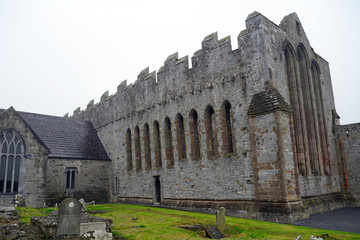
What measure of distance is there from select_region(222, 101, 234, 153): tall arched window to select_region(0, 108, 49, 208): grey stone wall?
11.7m

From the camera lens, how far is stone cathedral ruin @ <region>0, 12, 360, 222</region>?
15.9 metres

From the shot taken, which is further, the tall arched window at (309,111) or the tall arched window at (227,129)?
the tall arched window at (309,111)

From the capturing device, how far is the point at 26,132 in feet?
66.4

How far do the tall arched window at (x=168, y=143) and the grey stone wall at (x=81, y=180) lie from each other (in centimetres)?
790

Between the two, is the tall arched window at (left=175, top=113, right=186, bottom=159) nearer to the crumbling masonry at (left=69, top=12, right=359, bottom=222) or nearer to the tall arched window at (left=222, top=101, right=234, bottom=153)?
the crumbling masonry at (left=69, top=12, right=359, bottom=222)

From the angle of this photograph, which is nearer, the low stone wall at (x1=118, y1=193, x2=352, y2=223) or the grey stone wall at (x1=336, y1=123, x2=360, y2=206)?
the low stone wall at (x1=118, y1=193, x2=352, y2=223)

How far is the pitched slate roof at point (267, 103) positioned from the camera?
50.5 ft

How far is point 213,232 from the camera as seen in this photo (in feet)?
37.7

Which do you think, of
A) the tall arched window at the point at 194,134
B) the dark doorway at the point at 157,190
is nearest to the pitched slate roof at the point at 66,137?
the dark doorway at the point at 157,190

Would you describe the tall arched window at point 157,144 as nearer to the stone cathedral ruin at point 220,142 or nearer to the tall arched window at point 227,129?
the stone cathedral ruin at point 220,142

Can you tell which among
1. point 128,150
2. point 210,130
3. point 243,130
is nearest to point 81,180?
point 128,150

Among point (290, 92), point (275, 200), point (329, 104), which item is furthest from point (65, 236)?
point (329, 104)

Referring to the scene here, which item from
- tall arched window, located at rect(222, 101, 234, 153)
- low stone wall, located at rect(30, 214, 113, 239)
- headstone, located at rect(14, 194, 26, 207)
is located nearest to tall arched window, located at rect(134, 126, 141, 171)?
headstone, located at rect(14, 194, 26, 207)

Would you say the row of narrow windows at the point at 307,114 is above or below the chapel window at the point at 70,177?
above
